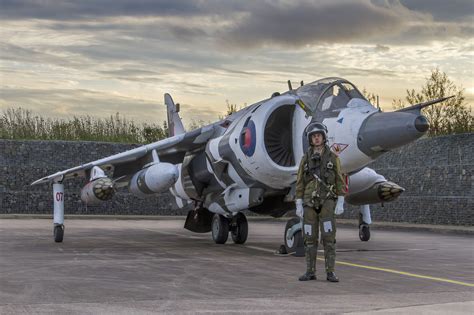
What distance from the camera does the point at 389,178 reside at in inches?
1108

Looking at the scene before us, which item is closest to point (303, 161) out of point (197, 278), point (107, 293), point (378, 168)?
point (197, 278)

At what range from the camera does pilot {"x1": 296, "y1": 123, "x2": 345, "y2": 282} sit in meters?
9.62

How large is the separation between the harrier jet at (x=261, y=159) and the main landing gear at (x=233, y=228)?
23mm

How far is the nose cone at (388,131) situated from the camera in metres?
11.1

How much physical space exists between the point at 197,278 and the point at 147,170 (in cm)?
637

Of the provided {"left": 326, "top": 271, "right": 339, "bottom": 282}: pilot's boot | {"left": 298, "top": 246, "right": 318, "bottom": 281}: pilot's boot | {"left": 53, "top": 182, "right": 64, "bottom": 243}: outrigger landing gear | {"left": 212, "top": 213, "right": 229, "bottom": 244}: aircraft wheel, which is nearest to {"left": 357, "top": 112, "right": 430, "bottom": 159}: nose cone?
{"left": 298, "top": 246, "right": 318, "bottom": 281}: pilot's boot

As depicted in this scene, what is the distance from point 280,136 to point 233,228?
354 centimetres

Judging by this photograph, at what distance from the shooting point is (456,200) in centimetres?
2436

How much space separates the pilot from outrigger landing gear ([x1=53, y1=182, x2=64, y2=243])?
8392mm

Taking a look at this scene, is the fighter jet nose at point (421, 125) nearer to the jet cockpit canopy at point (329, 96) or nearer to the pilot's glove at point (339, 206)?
the jet cockpit canopy at point (329, 96)

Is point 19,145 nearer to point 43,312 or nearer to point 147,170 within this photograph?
point 147,170

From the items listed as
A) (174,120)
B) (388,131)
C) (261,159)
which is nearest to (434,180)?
(174,120)

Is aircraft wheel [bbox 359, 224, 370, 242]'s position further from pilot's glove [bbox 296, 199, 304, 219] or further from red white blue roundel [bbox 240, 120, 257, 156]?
pilot's glove [bbox 296, 199, 304, 219]

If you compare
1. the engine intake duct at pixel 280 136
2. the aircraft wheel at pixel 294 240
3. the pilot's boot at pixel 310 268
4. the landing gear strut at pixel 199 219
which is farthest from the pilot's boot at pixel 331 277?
the landing gear strut at pixel 199 219
